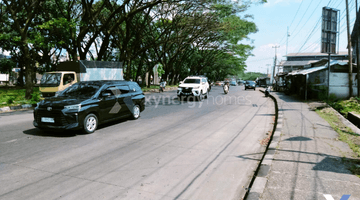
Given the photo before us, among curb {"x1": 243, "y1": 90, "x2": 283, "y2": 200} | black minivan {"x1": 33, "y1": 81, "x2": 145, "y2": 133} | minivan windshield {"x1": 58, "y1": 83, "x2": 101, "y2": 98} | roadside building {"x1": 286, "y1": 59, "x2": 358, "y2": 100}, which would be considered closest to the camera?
curb {"x1": 243, "y1": 90, "x2": 283, "y2": 200}

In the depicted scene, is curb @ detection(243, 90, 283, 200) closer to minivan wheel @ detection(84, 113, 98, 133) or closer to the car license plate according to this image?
minivan wheel @ detection(84, 113, 98, 133)

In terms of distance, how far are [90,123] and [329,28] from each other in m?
14.7

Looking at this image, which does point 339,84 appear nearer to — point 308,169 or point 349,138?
point 349,138

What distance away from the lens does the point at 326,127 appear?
8.62 metres

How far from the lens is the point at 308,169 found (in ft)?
15.0

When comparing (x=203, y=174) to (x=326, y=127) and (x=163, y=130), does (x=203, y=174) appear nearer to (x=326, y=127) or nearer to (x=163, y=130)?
(x=163, y=130)

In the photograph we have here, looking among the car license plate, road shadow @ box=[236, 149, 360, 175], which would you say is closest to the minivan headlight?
the car license plate

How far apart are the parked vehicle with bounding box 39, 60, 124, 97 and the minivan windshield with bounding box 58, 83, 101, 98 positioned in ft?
23.4

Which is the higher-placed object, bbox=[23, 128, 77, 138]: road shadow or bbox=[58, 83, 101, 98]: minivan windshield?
bbox=[58, 83, 101, 98]: minivan windshield

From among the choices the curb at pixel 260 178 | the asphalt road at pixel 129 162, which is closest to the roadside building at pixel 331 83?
the asphalt road at pixel 129 162

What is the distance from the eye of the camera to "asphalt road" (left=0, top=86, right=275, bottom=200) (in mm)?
3811

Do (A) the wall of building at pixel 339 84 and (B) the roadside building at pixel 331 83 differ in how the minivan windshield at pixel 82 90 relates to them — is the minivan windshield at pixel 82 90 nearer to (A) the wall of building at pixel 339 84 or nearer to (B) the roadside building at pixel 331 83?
(B) the roadside building at pixel 331 83

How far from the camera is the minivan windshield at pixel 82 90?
791 cm

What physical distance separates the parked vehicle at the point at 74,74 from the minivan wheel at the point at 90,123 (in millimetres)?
8196
